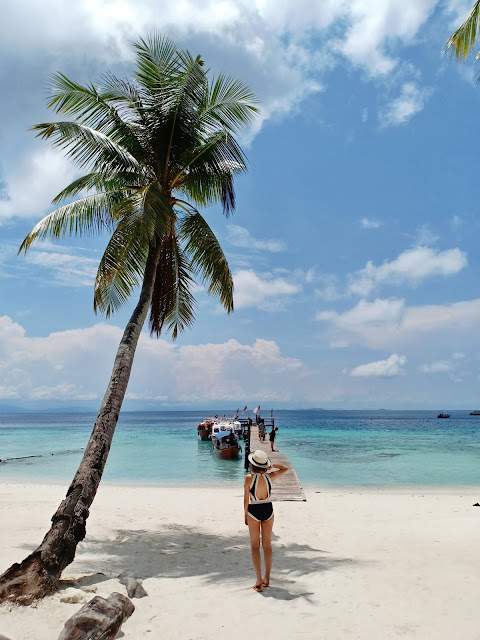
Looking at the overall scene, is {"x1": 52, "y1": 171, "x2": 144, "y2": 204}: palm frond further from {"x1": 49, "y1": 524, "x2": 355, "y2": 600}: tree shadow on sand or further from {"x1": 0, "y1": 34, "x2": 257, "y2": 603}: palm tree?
{"x1": 49, "y1": 524, "x2": 355, "y2": 600}: tree shadow on sand

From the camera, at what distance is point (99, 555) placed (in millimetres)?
7617

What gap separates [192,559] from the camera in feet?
24.4

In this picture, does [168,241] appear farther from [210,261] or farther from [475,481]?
[475,481]

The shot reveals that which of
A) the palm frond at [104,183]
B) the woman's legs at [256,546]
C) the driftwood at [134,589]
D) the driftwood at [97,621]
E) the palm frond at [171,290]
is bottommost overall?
the driftwood at [134,589]

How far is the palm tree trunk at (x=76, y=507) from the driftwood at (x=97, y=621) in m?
1.10

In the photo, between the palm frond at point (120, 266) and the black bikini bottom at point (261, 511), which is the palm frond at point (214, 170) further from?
the black bikini bottom at point (261, 511)

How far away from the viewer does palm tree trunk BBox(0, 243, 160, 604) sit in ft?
17.3

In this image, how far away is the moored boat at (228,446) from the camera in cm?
3195

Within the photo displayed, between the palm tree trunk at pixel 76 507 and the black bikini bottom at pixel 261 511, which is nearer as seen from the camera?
the palm tree trunk at pixel 76 507

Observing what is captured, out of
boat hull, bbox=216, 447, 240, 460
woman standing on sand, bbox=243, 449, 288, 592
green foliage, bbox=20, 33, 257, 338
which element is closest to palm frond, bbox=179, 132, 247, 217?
green foliage, bbox=20, 33, 257, 338

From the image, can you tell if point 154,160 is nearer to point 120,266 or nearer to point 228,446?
point 120,266

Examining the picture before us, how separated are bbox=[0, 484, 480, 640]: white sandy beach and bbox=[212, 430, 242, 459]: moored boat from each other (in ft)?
63.8

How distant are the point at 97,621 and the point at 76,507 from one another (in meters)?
2.13

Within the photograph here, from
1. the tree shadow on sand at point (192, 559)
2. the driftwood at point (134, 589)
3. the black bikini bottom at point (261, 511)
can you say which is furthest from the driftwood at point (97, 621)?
the black bikini bottom at point (261, 511)
